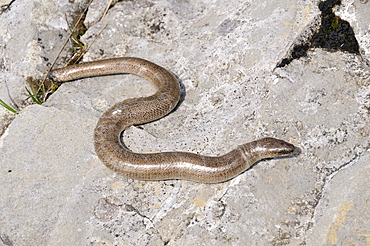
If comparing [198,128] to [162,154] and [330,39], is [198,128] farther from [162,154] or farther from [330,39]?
[330,39]

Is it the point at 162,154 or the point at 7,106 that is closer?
the point at 162,154

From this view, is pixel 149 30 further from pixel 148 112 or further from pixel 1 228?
pixel 1 228

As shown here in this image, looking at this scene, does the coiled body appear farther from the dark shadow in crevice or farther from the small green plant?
the dark shadow in crevice

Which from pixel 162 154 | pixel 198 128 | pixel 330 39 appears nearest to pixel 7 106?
pixel 162 154

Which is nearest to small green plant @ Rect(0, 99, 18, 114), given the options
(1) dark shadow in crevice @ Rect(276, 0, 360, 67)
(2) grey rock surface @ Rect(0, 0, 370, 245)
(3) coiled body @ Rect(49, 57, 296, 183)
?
(2) grey rock surface @ Rect(0, 0, 370, 245)

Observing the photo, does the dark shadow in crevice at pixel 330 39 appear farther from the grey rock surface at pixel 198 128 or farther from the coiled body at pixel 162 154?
the coiled body at pixel 162 154

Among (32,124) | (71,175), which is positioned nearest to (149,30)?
(32,124)
